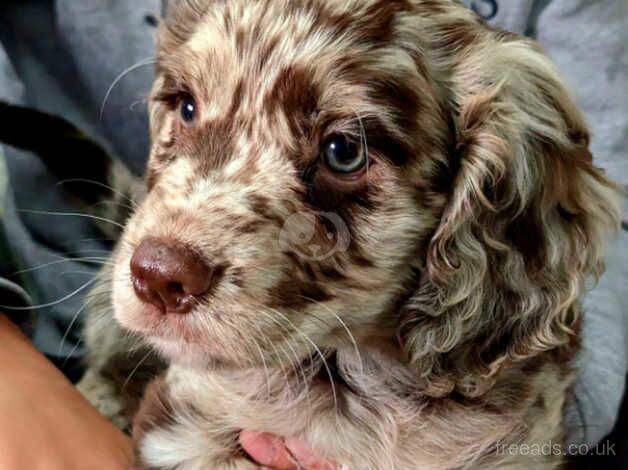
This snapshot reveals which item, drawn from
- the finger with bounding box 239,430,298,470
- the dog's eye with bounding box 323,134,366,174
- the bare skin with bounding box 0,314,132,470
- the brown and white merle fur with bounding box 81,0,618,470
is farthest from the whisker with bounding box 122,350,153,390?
the dog's eye with bounding box 323,134,366,174

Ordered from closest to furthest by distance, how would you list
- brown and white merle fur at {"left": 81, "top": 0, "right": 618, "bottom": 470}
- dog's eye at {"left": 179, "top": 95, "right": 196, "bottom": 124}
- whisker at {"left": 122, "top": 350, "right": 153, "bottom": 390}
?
1. brown and white merle fur at {"left": 81, "top": 0, "right": 618, "bottom": 470}
2. dog's eye at {"left": 179, "top": 95, "right": 196, "bottom": 124}
3. whisker at {"left": 122, "top": 350, "right": 153, "bottom": 390}

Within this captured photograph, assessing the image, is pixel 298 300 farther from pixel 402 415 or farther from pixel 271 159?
pixel 402 415

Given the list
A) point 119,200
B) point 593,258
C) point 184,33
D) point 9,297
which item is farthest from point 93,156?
point 593,258

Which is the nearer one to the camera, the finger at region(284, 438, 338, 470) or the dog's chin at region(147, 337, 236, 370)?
the dog's chin at region(147, 337, 236, 370)

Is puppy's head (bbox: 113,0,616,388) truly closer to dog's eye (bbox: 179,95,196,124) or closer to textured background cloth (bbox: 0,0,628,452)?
dog's eye (bbox: 179,95,196,124)

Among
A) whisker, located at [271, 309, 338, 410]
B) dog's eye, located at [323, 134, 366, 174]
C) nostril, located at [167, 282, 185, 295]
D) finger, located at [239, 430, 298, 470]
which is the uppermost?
dog's eye, located at [323, 134, 366, 174]

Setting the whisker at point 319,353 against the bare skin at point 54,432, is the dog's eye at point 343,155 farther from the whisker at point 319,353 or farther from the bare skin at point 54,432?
the bare skin at point 54,432

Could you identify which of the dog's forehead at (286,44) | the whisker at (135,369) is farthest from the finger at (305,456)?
the dog's forehead at (286,44)
